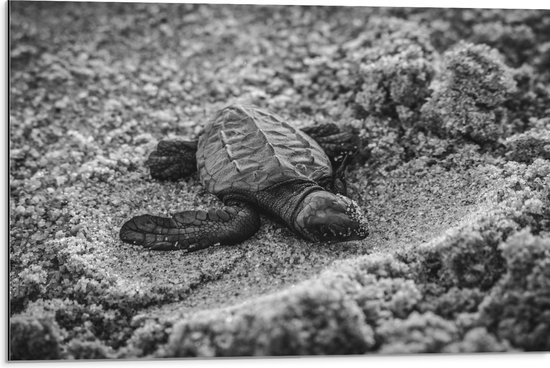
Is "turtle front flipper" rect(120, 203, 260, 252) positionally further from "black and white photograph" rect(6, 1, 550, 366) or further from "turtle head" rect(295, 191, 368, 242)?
"turtle head" rect(295, 191, 368, 242)

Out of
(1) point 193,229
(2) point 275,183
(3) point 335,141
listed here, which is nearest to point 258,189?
(2) point 275,183

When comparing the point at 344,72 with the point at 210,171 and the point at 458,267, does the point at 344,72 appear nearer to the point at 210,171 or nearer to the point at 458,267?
the point at 210,171

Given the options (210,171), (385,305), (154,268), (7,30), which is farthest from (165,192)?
(385,305)

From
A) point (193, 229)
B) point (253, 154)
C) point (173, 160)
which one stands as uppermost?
point (253, 154)

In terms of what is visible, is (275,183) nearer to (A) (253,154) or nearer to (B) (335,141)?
(A) (253,154)

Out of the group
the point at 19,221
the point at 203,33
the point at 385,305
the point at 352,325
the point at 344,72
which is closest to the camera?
the point at 352,325

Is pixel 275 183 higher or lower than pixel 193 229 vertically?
higher

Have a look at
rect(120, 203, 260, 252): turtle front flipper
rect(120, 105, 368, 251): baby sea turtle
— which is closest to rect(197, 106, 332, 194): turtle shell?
rect(120, 105, 368, 251): baby sea turtle

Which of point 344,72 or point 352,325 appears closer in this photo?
point 352,325
